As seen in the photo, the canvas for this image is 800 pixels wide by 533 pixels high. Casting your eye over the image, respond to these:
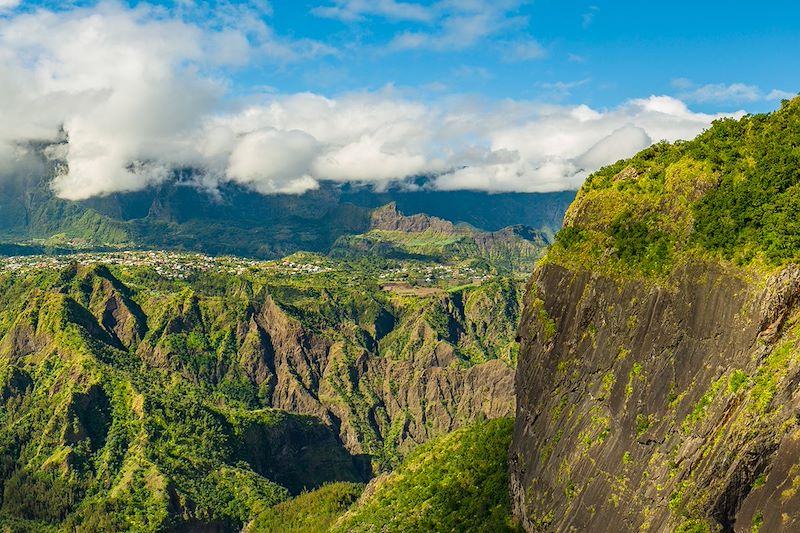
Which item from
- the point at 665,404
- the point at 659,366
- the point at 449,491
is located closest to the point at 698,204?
the point at 659,366

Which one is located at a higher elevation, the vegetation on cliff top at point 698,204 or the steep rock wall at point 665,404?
the vegetation on cliff top at point 698,204

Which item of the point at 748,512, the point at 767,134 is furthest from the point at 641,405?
the point at 767,134

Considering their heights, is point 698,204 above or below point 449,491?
above

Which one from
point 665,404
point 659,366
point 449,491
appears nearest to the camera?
point 665,404

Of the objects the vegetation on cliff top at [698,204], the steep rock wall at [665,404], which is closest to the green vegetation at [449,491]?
the steep rock wall at [665,404]

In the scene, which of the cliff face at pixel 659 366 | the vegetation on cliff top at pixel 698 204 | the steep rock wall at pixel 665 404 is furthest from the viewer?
the vegetation on cliff top at pixel 698 204

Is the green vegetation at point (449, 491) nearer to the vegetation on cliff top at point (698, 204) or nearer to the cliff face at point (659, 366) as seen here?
the cliff face at point (659, 366)

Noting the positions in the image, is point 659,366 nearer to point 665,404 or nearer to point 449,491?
point 665,404
